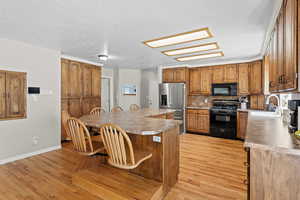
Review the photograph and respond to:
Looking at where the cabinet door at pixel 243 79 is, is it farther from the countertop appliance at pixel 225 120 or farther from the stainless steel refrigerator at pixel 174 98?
the stainless steel refrigerator at pixel 174 98

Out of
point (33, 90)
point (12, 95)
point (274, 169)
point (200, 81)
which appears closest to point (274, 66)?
point (274, 169)

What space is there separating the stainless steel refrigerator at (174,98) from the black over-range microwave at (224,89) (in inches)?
38.7

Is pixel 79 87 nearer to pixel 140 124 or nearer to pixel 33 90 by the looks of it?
pixel 33 90

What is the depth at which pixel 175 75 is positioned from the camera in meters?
5.42

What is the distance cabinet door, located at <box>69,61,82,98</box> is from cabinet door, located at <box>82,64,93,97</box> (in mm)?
142

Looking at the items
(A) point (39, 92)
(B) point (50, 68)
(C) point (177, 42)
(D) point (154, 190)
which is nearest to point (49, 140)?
(A) point (39, 92)

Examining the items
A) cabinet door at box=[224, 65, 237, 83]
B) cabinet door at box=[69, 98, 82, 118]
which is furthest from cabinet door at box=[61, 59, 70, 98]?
cabinet door at box=[224, 65, 237, 83]

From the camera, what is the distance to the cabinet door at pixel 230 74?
464 centimetres

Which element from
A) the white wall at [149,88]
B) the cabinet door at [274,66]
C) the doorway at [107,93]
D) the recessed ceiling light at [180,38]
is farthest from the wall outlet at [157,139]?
the doorway at [107,93]

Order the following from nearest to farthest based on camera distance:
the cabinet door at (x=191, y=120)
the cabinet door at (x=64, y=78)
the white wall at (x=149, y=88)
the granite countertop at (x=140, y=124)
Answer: the granite countertop at (x=140, y=124) < the cabinet door at (x=64, y=78) < the cabinet door at (x=191, y=120) < the white wall at (x=149, y=88)

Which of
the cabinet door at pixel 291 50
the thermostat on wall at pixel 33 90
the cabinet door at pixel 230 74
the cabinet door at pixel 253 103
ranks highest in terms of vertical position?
the cabinet door at pixel 230 74

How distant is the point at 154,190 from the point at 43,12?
264cm

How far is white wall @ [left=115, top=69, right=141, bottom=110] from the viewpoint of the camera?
20.3ft

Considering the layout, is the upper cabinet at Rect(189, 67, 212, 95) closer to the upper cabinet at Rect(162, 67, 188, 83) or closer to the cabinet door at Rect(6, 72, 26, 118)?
the upper cabinet at Rect(162, 67, 188, 83)
